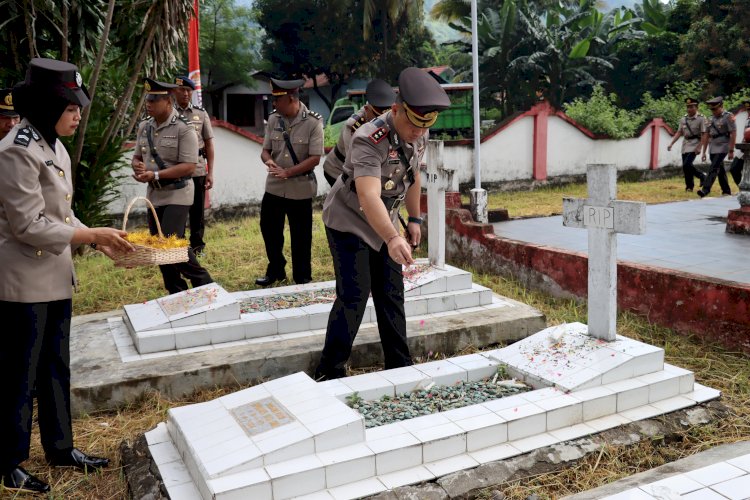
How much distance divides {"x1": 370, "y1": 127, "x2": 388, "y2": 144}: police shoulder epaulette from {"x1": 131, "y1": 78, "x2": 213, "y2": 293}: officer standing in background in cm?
239

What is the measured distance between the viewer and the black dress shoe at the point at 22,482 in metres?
3.26

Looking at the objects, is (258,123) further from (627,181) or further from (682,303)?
(682,303)

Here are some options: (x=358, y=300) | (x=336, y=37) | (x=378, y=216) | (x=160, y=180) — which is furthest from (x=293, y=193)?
(x=336, y=37)

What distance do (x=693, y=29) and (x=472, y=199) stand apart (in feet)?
53.9

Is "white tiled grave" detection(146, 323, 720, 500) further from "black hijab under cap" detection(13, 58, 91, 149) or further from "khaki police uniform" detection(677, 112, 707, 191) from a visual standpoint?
"khaki police uniform" detection(677, 112, 707, 191)

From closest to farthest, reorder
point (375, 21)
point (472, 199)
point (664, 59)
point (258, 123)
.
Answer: point (472, 199) → point (664, 59) → point (375, 21) → point (258, 123)

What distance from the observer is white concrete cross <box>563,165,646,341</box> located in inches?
161

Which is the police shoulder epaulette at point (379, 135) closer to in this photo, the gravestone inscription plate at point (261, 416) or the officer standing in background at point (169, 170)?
the gravestone inscription plate at point (261, 416)

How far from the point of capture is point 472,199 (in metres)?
9.20

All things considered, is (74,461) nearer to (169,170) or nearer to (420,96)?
(420,96)

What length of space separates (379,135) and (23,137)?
5.60ft

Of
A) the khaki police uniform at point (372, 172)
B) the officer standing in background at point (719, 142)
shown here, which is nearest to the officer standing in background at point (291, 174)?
the khaki police uniform at point (372, 172)

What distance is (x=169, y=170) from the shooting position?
5734mm

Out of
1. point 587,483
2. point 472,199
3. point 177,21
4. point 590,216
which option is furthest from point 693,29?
point 587,483
